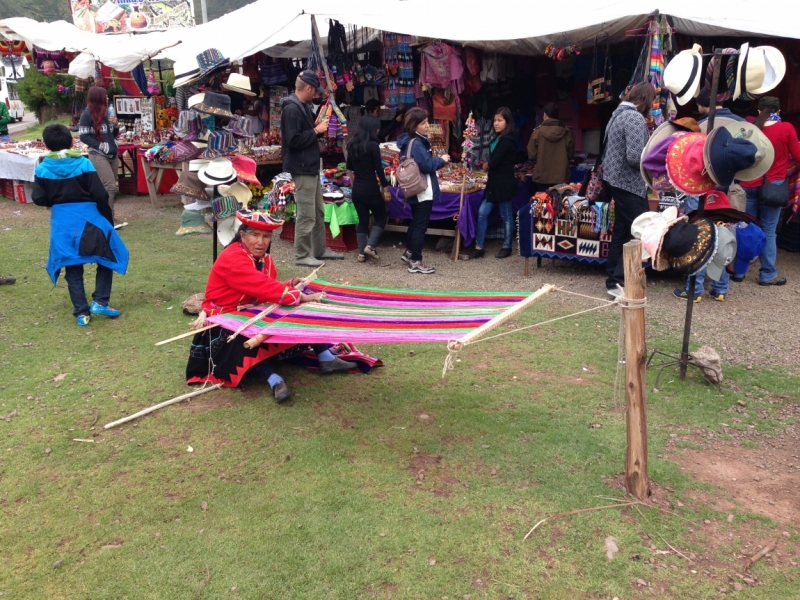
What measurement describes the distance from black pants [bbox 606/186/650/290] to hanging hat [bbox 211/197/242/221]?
10.5 ft

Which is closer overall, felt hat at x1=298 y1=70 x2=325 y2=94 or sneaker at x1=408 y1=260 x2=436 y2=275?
felt hat at x1=298 y1=70 x2=325 y2=94

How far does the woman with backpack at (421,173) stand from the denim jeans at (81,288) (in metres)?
3.03

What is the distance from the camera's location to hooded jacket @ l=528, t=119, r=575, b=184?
24.4 feet

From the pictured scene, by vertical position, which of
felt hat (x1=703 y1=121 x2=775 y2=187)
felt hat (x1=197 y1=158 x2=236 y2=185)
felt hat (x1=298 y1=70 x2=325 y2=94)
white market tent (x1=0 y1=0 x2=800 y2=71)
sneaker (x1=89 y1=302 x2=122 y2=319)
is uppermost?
white market tent (x1=0 y1=0 x2=800 y2=71)

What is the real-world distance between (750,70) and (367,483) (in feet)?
10.1

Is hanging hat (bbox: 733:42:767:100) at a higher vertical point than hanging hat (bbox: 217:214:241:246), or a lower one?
higher

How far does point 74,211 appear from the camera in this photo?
5.46 metres

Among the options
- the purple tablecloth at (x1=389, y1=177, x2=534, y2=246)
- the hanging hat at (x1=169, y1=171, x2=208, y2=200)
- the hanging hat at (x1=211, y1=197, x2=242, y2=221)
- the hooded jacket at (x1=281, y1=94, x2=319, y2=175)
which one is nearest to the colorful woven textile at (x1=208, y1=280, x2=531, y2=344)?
the hanging hat at (x1=211, y1=197, x2=242, y2=221)

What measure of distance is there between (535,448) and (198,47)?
818 centimetres

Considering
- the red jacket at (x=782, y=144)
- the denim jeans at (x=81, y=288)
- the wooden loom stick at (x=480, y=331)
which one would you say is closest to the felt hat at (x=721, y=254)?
the wooden loom stick at (x=480, y=331)

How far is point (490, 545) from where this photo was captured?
287 cm

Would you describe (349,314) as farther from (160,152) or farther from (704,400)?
(160,152)

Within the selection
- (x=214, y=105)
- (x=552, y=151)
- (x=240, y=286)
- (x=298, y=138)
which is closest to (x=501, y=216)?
(x=552, y=151)

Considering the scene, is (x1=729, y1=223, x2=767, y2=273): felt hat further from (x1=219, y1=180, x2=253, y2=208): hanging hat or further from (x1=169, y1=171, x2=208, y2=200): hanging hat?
(x1=169, y1=171, x2=208, y2=200): hanging hat
